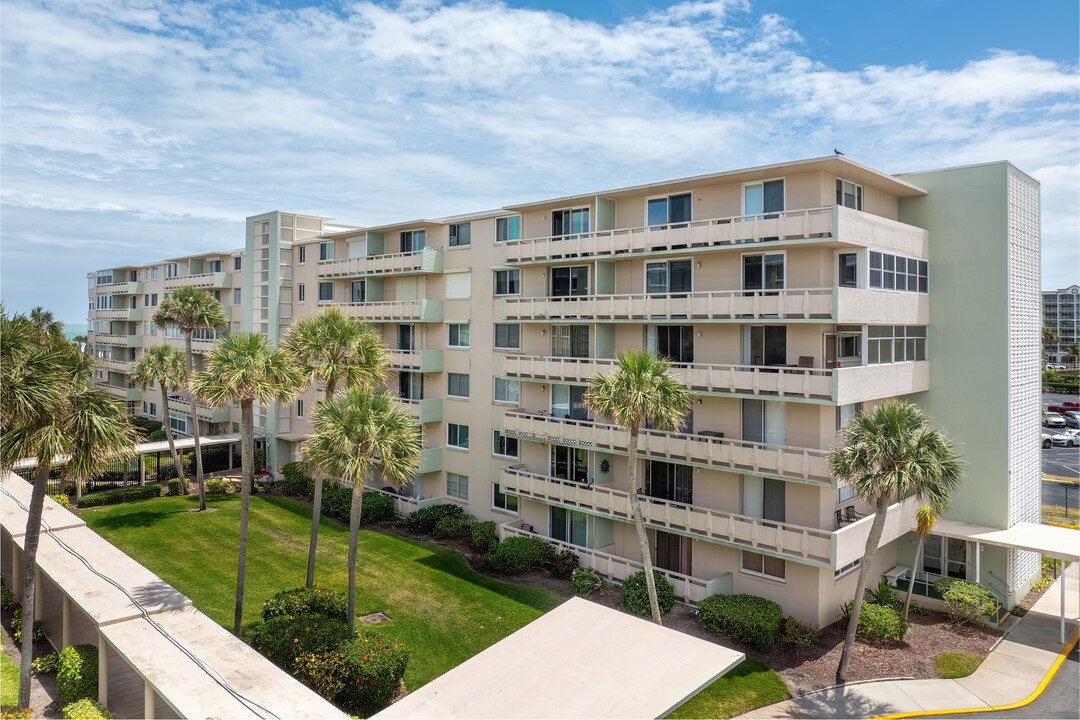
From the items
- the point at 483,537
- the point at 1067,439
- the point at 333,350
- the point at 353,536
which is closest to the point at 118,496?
the point at 333,350

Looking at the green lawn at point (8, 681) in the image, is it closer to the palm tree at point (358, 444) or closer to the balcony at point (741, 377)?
the palm tree at point (358, 444)

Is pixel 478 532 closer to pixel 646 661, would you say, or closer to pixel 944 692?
pixel 646 661

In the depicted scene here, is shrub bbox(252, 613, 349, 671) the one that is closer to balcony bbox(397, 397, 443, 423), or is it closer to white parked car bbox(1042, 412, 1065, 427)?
balcony bbox(397, 397, 443, 423)

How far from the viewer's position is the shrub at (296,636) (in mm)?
20928

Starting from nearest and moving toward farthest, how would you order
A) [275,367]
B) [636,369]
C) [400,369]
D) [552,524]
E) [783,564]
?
[636,369] < [783,564] < [275,367] < [552,524] < [400,369]

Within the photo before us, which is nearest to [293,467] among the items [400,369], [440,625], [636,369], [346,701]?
[400,369]

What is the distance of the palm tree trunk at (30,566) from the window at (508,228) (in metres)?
21.8

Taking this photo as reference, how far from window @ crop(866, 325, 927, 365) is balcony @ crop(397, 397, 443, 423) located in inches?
866

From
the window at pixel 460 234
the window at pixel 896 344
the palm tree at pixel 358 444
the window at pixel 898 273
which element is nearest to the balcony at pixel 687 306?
the window at pixel 898 273

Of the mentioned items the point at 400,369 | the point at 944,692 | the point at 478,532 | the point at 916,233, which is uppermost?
the point at 916,233

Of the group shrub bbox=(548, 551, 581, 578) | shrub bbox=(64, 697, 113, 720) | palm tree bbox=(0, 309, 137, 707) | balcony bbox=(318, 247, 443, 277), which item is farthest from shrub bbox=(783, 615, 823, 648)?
balcony bbox=(318, 247, 443, 277)

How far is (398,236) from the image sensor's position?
133 feet

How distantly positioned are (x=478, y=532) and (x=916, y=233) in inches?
909

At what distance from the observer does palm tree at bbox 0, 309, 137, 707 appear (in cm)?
1844
